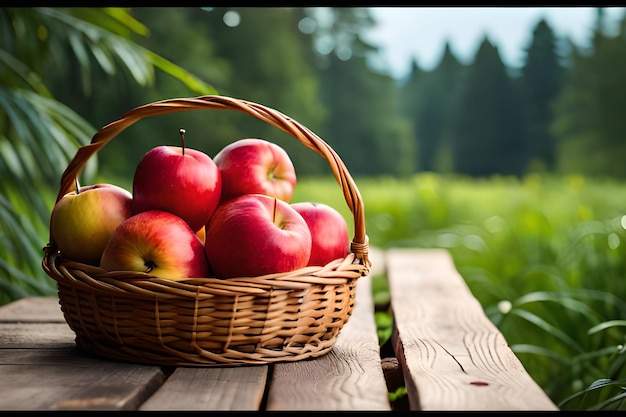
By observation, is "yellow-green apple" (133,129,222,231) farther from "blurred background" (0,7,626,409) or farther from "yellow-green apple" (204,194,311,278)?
"blurred background" (0,7,626,409)

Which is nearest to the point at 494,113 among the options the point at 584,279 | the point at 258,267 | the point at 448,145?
the point at 448,145

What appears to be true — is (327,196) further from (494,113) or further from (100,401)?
(100,401)

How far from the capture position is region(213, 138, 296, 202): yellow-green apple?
1.07 meters

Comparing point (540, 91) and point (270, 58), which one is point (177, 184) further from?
point (270, 58)

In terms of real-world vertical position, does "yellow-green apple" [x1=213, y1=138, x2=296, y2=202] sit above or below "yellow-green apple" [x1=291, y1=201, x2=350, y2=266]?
above

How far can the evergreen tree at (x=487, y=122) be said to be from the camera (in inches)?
231

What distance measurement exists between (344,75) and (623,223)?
533 centimetres

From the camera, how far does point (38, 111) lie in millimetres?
1762

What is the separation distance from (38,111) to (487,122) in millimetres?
4819

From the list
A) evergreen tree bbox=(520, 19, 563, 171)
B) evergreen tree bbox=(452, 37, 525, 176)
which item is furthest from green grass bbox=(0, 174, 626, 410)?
evergreen tree bbox=(452, 37, 525, 176)

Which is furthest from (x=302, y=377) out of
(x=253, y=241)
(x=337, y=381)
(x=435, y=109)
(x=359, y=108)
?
(x=359, y=108)

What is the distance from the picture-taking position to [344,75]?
23.0ft

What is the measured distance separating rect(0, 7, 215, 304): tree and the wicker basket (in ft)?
2.47

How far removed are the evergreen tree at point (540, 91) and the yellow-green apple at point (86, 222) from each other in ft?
16.5
